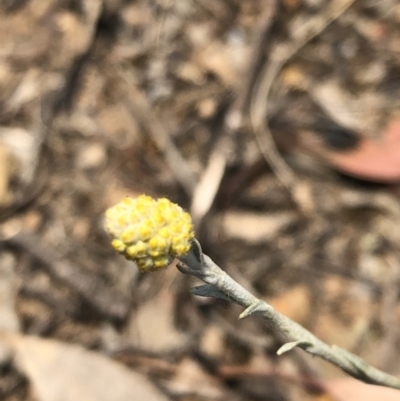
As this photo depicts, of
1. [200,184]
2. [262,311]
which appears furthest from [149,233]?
[200,184]

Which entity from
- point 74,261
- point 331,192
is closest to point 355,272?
point 331,192

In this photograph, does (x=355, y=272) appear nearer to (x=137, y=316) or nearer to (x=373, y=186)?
(x=373, y=186)

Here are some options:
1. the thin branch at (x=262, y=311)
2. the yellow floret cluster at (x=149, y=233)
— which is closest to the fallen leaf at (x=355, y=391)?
the thin branch at (x=262, y=311)

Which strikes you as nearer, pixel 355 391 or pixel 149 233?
pixel 149 233

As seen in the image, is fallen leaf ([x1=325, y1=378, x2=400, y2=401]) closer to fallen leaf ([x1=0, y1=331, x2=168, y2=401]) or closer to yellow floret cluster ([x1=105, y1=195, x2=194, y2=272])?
fallen leaf ([x1=0, y1=331, x2=168, y2=401])

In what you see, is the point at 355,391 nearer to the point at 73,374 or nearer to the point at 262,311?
the point at 73,374
